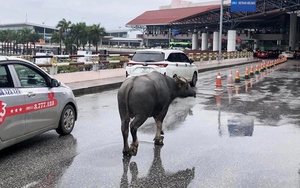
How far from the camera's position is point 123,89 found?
21.3ft

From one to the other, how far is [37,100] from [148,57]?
931 centimetres

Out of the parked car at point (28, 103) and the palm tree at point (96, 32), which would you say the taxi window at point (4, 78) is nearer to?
the parked car at point (28, 103)

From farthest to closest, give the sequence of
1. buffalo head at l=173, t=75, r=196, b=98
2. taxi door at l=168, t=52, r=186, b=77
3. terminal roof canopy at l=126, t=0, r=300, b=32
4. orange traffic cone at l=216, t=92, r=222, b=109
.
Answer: terminal roof canopy at l=126, t=0, r=300, b=32, taxi door at l=168, t=52, r=186, b=77, orange traffic cone at l=216, t=92, r=222, b=109, buffalo head at l=173, t=75, r=196, b=98

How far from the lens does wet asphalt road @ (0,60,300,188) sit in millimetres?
5352

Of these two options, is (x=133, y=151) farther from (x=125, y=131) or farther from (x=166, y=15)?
(x=166, y=15)

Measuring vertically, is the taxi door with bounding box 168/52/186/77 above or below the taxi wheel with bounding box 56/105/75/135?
above

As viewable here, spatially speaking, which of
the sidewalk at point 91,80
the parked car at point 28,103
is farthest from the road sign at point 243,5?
the parked car at point 28,103

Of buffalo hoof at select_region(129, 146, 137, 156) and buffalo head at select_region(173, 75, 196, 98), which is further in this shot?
buffalo head at select_region(173, 75, 196, 98)

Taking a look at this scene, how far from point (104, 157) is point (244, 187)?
238cm

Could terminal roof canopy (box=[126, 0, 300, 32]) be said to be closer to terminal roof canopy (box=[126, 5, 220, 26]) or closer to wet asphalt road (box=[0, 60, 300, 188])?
terminal roof canopy (box=[126, 5, 220, 26])

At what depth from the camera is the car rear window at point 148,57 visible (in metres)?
15.5

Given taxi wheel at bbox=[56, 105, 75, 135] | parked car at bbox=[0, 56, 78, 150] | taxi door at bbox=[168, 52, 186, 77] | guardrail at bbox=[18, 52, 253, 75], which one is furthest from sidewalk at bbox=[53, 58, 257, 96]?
parked car at bbox=[0, 56, 78, 150]

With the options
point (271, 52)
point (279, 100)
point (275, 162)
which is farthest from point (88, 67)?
point (271, 52)

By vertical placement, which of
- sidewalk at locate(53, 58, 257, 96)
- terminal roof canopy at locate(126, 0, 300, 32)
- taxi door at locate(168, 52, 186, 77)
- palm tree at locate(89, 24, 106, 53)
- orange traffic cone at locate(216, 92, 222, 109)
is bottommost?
orange traffic cone at locate(216, 92, 222, 109)
